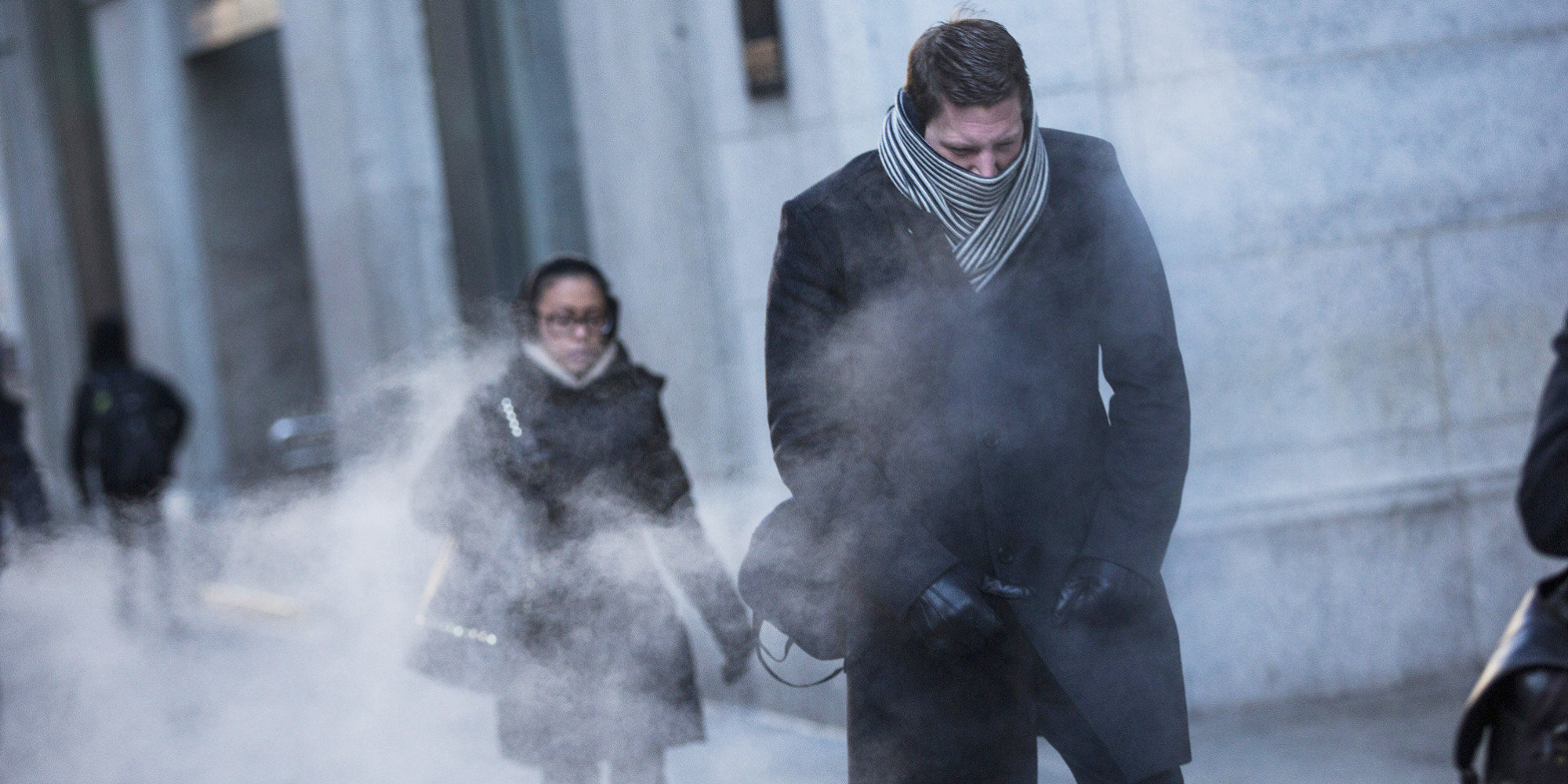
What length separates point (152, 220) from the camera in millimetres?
11484

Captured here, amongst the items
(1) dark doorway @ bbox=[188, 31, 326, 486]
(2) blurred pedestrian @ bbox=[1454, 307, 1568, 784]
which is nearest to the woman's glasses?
(2) blurred pedestrian @ bbox=[1454, 307, 1568, 784]

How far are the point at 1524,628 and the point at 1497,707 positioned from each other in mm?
106

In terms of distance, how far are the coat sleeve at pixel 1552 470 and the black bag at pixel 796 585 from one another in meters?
0.97

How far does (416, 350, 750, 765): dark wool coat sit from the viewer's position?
131 inches

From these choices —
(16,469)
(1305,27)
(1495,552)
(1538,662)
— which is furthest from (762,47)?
(16,469)

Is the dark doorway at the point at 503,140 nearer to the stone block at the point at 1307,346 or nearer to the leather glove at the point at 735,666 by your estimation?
the stone block at the point at 1307,346

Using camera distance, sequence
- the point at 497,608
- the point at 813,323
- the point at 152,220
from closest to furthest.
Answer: the point at 813,323, the point at 497,608, the point at 152,220

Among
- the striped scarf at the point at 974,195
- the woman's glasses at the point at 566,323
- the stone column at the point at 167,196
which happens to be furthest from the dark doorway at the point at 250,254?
the striped scarf at the point at 974,195

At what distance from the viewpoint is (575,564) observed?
11.1ft

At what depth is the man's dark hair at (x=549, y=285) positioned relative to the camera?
3.53 metres

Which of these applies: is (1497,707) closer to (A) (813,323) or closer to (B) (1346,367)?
(A) (813,323)

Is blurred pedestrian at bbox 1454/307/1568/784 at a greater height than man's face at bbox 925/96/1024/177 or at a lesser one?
lesser

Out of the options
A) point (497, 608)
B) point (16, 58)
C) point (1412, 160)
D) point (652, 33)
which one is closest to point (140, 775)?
point (497, 608)

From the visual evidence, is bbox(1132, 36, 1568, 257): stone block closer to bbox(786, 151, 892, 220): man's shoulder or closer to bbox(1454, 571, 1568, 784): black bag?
bbox(786, 151, 892, 220): man's shoulder
